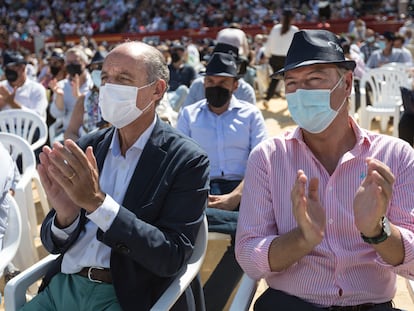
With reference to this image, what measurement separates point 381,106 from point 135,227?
684 cm

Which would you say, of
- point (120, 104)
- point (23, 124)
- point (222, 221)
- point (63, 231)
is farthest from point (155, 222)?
point (23, 124)

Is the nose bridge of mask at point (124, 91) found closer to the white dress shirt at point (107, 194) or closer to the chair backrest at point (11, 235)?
the white dress shirt at point (107, 194)

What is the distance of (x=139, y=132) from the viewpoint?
2.48 m

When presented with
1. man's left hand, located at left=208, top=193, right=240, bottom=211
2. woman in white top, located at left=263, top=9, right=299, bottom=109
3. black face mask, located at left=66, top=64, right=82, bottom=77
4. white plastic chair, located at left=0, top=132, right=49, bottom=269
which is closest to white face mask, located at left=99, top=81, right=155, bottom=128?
man's left hand, located at left=208, top=193, right=240, bottom=211

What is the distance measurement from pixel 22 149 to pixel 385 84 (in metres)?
5.73

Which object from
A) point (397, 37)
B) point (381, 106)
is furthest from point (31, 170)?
point (397, 37)

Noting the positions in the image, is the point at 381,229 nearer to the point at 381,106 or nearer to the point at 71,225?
the point at 71,225

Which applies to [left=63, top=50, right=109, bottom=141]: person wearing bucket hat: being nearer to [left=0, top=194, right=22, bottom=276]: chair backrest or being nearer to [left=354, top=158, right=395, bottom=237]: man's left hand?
[left=0, top=194, right=22, bottom=276]: chair backrest

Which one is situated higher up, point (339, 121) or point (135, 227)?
point (339, 121)

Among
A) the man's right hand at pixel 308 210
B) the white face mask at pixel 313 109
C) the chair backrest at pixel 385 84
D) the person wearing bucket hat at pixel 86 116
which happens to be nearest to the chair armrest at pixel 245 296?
the man's right hand at pixel 308 210

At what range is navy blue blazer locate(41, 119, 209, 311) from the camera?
206 centimetres

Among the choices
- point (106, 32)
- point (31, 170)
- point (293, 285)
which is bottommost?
point (106, 32)

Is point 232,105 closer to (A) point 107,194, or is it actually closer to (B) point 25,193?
(B) point 25,193

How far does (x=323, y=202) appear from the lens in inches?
83.8
